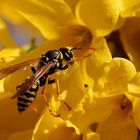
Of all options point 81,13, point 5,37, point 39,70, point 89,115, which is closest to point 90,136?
point 89,115

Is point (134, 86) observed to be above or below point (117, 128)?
above

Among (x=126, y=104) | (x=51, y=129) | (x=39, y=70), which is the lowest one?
(x=126, y=104)

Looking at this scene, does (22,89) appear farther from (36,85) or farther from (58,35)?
(58,35)

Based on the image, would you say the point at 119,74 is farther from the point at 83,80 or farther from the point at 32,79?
the point at 32,79

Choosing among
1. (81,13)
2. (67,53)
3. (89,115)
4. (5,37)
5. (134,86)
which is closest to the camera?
(134,86)

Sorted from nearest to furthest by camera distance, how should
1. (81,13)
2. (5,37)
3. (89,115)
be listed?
(89,115), (81,13), (5,37)

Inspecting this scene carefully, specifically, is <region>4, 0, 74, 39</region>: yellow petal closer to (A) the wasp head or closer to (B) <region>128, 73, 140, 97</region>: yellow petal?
(A) the wasp head
